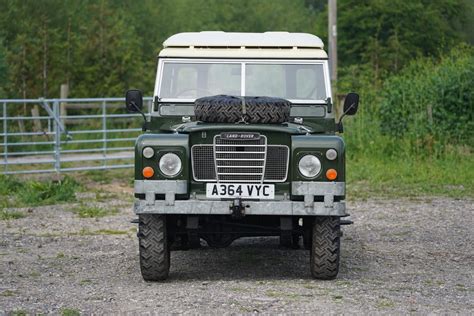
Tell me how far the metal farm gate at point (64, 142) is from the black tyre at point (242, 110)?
9571 millimetres

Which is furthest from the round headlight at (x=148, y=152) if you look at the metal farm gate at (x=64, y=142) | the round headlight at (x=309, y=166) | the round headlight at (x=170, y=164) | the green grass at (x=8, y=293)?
the metal farm gate at (x=64, y=142)

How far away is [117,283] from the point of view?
1066 cm

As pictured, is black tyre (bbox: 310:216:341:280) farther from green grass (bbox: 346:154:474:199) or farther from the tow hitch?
green grass (bbox: 346:154:474:199)

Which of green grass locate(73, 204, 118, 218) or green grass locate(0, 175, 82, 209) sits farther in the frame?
green grass locate(0, 175, 82, 209)

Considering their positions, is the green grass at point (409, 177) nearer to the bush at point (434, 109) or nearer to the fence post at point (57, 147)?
the bush at point (434, 109)

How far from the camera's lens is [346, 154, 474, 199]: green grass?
18500 mm

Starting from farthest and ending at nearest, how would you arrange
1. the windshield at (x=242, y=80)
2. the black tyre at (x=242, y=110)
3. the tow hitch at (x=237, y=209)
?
the windshield at (x=242, y=80) < the black tyre at (x=242, y=110) < the tow hitch at (x=237, y=209)

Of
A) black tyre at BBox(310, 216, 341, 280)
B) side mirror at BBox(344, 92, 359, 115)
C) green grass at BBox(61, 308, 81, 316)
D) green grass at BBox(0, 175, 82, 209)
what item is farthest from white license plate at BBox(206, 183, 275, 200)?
green grass at BBox(0, 175, 82, 209)

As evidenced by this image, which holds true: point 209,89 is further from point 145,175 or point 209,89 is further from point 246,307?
point 246,307

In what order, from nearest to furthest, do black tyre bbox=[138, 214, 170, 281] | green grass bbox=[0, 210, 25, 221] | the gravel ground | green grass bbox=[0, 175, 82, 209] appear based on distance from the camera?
the gravel ground
black tyre bbox=[138, 214, 170, 281]
green grass bbox=[0, 210, 25, 221]
green grass bbox=[0, 175, 82, 209]

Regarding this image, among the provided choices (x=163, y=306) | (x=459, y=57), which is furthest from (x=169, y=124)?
(x=459, y=57)

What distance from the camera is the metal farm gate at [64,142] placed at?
20.6m

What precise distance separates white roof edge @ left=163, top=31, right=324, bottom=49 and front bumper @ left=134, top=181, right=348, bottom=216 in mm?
2154

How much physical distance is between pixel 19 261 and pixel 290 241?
9.61 feet
